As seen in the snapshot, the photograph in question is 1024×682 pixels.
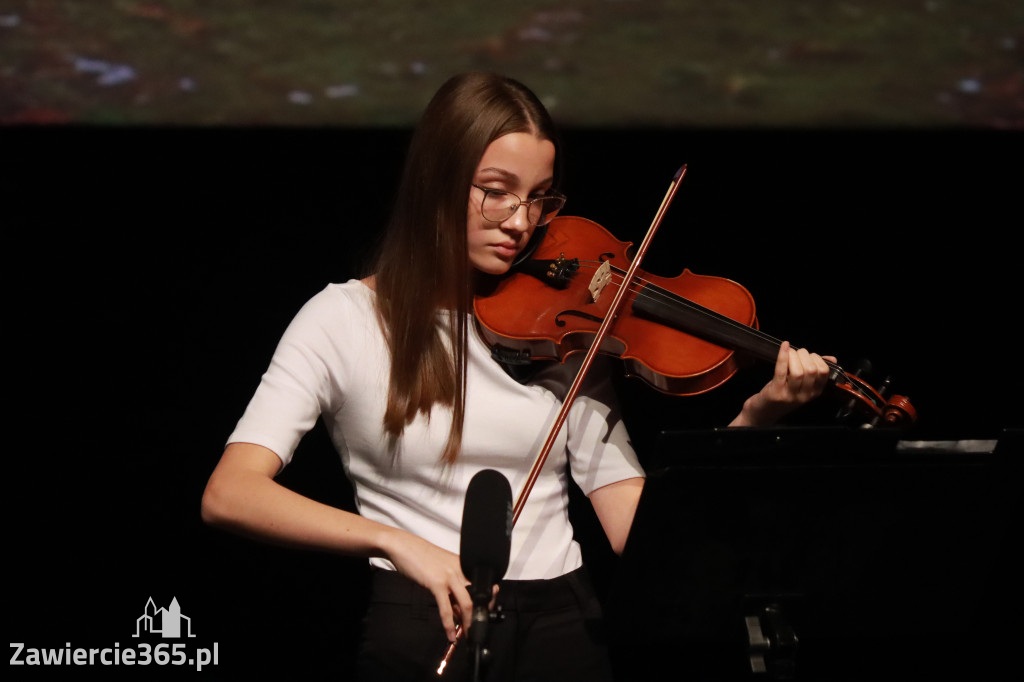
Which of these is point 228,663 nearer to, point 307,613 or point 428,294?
point 307,613

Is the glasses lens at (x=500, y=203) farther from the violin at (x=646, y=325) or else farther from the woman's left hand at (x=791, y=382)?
the woman's left hand at (x=791, y=382)

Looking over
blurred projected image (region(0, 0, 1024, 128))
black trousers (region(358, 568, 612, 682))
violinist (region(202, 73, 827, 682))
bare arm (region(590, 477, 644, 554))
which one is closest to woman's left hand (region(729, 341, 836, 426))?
violinist (region(202, 73, 827, 682))

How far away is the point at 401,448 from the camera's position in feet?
5.24

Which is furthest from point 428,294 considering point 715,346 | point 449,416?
point 715,346

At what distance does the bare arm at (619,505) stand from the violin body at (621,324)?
0.21 m

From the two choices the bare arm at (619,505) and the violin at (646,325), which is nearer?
the violin at (646,325)

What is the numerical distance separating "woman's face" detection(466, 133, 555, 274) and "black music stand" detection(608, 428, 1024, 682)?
0.58 m

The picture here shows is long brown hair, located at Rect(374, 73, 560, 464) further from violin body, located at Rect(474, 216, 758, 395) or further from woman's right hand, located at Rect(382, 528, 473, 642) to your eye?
woman's right hand, located at Rect(382, 528, 473, 642)

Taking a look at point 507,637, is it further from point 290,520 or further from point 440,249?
point 440,249

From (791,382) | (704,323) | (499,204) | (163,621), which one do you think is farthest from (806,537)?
(163,621)

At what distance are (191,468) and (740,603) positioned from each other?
1451mm

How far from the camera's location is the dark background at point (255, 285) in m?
2.19

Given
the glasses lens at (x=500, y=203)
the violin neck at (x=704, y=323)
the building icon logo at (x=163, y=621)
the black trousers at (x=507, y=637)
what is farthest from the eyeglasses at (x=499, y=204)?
the building icon logo at (x=163, y=621)

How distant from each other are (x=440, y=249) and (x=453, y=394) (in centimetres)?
25
